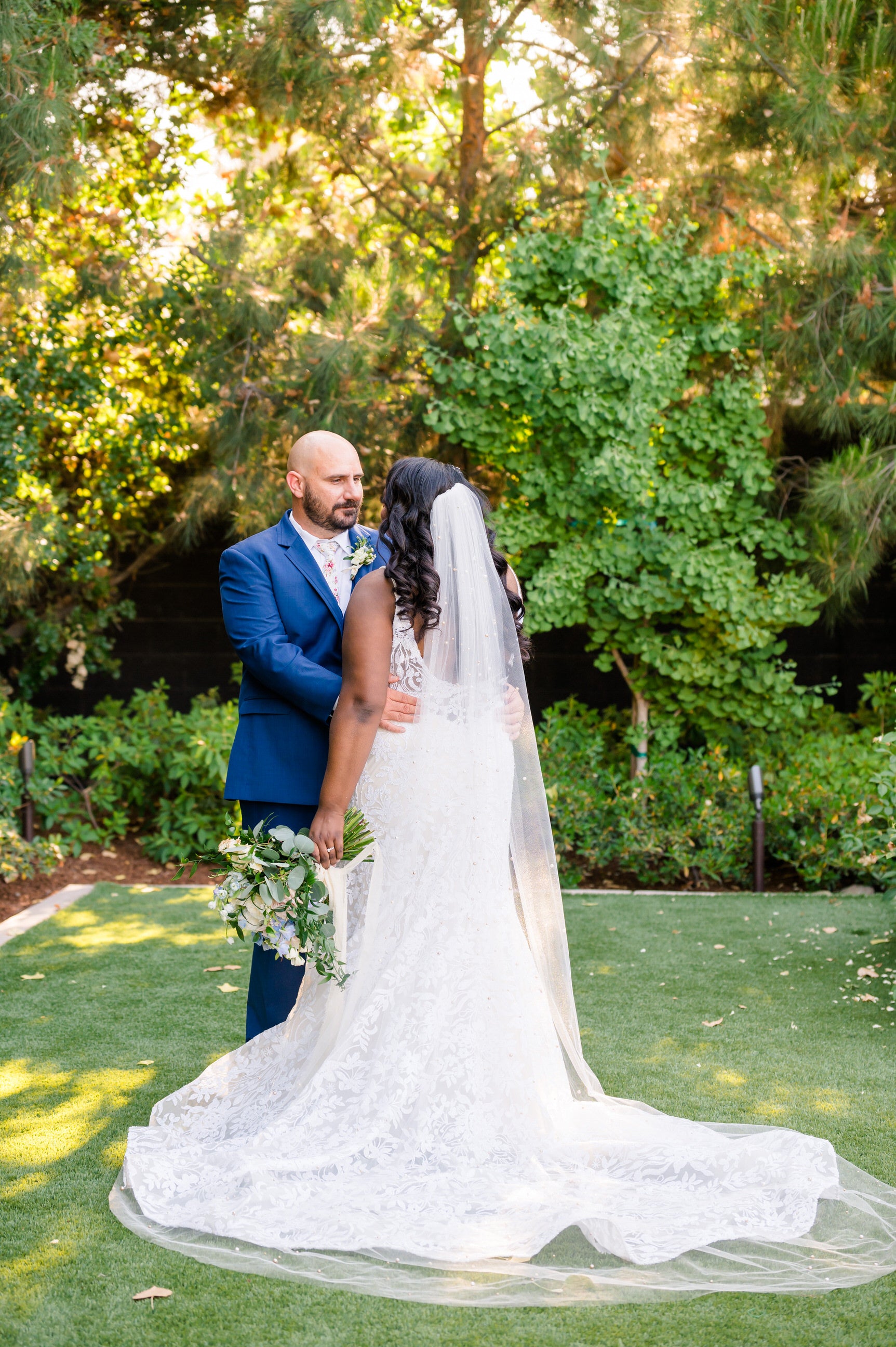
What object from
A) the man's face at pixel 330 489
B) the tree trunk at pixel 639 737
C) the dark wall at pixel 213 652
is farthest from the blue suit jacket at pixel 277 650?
the dark wall at pixel 213 652

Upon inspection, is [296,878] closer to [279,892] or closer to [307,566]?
[279,892]

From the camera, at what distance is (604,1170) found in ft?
9.11

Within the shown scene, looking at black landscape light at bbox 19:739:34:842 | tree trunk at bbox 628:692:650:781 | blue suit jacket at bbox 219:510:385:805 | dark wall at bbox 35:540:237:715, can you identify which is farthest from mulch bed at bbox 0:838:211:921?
blue suit jacket at bbox 219:510:385:805

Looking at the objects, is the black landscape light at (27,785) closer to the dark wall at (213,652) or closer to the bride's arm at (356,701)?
the dark wall at (213,652)

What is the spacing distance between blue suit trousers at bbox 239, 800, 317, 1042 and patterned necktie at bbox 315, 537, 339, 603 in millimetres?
657

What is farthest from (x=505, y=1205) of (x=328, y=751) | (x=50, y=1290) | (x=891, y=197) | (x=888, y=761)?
(x=891, y=197)

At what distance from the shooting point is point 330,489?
11.5 feet

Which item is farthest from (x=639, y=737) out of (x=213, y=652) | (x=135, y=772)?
(x=213, y=652)

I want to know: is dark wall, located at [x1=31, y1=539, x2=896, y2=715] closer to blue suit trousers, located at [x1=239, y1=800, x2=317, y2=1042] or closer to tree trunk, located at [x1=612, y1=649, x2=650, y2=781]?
tree trunk, located at [x1=612, y1=649, x2=650, y2=781]

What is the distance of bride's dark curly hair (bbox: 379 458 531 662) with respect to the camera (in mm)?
2934

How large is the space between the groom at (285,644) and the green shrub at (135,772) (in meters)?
3.64

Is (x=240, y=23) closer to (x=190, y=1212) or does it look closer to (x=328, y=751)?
(x=328, y=751)

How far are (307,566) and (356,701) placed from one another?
2.26ft

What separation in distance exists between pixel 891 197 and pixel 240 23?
3.86 m
